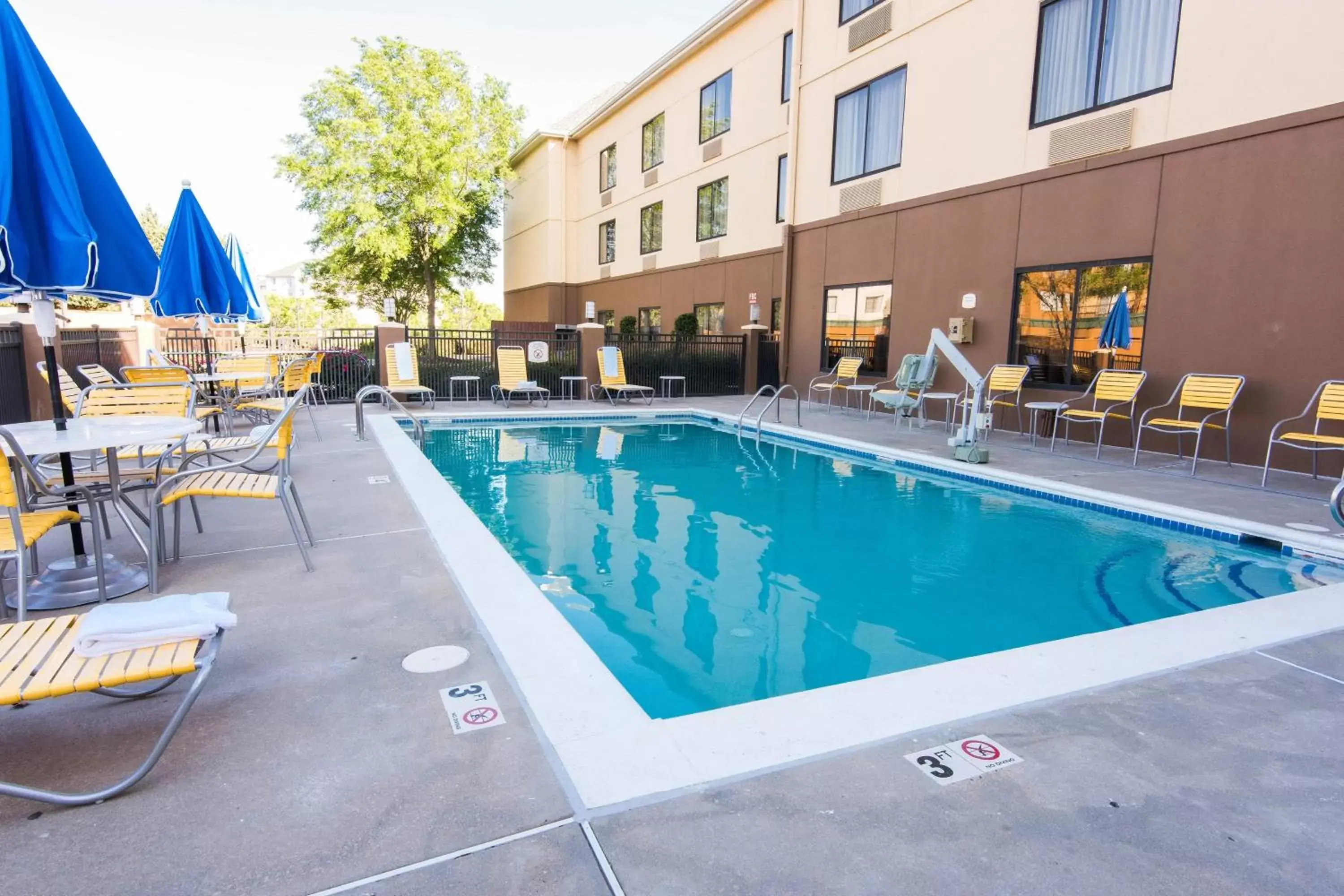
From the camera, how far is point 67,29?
15.9m

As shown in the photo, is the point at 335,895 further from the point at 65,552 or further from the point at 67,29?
the point at 67,29

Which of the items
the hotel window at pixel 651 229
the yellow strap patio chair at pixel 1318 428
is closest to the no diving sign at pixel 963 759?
the yellow strap patio chair at pixel 1318 428

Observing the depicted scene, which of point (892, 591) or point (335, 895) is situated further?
point (892, 591)

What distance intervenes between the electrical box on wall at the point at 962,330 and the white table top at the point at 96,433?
30.3 ft

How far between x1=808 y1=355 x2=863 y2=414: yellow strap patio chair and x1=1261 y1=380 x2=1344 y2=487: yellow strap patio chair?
541cm

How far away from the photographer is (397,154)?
22438 mm

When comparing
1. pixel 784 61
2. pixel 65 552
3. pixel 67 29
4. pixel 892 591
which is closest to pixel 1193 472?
pixel 892 591

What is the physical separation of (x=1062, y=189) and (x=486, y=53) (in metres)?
21.4

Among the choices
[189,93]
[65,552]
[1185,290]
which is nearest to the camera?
[65,552]

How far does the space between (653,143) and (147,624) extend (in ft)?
62.7

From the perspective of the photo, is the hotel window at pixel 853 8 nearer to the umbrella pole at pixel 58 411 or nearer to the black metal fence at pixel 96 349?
the black metal fence at pixel 96 349

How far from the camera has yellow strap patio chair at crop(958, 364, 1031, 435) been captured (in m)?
8.93

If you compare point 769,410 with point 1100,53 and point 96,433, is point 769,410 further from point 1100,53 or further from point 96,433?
point 96,433

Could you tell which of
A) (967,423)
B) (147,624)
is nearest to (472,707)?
(147,624)
